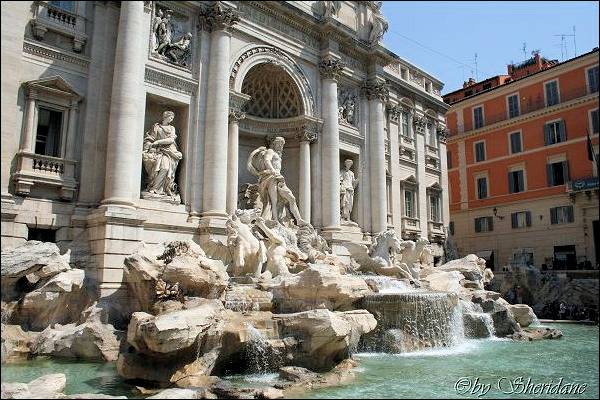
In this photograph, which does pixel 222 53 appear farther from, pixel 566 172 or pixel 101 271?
pixel 566 172

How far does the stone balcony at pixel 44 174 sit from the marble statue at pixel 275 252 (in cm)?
507

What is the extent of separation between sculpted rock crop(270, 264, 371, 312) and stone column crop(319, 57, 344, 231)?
26.0 feet

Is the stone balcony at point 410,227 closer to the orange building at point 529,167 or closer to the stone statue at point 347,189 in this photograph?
the stone statue at point 347,189

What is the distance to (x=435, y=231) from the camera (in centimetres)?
2619

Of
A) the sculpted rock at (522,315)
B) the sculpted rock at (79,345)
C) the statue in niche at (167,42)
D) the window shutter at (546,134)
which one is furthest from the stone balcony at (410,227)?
the sculpted rock at (79,345)

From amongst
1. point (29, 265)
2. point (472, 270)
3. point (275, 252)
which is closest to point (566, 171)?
point (472, 270)

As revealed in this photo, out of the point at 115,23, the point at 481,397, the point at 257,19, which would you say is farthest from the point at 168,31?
the point at 481,397

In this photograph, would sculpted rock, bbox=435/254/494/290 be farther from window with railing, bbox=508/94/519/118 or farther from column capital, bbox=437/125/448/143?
window with railing, bbox=508/94/519/118

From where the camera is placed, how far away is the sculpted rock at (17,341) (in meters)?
9.41

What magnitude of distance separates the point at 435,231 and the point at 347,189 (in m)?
7.49

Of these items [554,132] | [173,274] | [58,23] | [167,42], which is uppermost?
[554,132]

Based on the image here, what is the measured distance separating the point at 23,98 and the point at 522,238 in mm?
27798

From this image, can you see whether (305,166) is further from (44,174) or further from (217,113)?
(44,174)

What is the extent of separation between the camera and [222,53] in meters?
16.2
